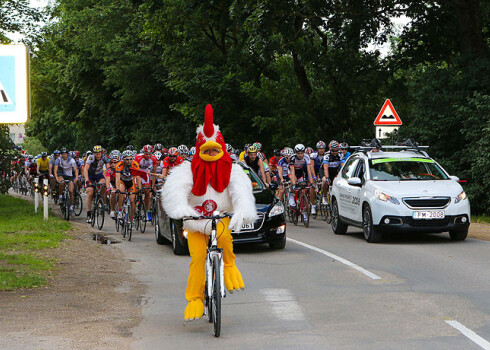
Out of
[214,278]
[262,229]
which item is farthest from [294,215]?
[214,278]

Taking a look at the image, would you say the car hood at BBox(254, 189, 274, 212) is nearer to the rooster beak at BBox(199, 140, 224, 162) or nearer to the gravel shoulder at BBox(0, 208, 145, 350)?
the gravel shoulder at BBox(0, 208, 145, 350)

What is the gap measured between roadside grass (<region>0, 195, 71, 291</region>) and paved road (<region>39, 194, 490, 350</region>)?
56.7 inches

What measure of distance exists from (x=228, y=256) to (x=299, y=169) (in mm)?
13758

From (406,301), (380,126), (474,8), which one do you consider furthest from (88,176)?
(406,301)

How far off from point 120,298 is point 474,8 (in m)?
18.1

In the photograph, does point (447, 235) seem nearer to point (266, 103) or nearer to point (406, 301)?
point (406, 301)

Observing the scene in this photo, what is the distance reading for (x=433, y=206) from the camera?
1525cm

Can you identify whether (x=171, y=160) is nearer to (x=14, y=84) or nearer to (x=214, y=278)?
(x=214, y=278)

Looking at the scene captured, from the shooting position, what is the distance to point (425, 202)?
15242 millimetres

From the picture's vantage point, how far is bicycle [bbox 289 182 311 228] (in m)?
20.7

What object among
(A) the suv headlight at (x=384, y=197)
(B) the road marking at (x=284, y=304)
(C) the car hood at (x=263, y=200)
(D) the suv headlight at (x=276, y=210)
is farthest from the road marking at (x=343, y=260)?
(B) the road marking at (x=284, y=304)

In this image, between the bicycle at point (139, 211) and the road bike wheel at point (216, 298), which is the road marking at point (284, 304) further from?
the bicycle at point (139, 211)

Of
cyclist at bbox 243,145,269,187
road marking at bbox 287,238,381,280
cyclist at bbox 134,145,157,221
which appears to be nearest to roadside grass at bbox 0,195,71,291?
cyclist at bbox 134,145,157,221

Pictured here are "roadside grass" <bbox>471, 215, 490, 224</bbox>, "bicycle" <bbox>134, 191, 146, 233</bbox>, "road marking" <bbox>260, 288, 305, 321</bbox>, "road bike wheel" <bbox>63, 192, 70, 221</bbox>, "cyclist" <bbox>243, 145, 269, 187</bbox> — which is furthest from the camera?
"road bike wheel" <bbox>63, 192, 70, 221</bbox>
